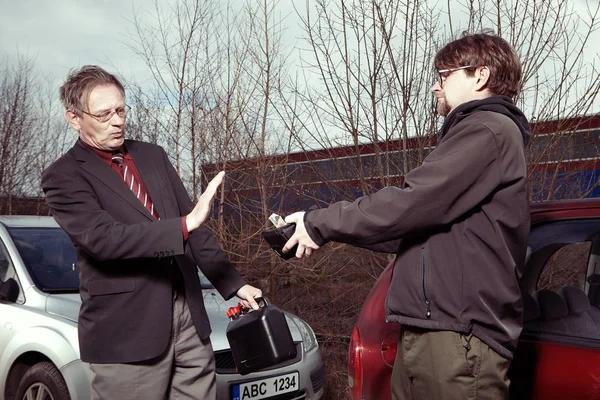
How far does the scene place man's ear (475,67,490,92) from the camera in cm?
204

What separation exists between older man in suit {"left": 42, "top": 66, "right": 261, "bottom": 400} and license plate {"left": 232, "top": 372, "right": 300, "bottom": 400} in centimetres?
115

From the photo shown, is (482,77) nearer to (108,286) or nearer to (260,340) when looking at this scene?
(260,340)

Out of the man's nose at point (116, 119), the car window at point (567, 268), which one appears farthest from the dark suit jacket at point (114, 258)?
the car window at point (567, 268)

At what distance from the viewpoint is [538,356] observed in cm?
230

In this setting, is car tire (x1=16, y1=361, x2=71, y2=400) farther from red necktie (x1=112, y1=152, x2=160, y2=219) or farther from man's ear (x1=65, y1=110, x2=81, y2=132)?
man's ear (x1=65, y1=110, x2=81, y2=132)

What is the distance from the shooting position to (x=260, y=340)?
2.50 meters

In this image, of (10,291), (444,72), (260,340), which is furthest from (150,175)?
(10,291)

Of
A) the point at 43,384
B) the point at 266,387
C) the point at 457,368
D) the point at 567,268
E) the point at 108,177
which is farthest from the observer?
the point at 266,387

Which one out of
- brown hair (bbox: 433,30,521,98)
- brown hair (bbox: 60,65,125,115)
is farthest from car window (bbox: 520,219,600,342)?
brown hair (bbox: 60,65,125,115)

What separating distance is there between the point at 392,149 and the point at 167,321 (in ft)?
10.6

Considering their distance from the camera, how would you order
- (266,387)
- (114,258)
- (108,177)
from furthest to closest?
1. (266,387)
2. (108,177)
3. (114,258)

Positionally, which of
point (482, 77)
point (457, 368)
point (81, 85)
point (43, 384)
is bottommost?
point (43, 384)

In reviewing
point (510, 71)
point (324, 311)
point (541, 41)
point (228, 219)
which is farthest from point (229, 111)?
point (510, 71)

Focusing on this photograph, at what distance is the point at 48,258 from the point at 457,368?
3340 millimetres
